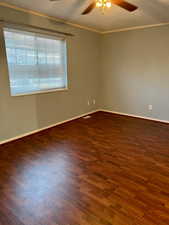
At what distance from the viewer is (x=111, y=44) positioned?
15.8 feet

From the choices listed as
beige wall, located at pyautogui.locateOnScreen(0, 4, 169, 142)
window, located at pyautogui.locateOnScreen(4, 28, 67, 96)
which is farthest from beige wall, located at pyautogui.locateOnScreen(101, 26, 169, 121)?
window, located at pyautogui.locateOnScreen(4, 28, 67, 96)

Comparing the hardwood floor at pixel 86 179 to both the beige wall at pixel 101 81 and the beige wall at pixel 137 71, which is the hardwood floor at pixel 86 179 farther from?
the beige wall at pixel 137 71

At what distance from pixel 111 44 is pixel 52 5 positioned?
7.82 ft

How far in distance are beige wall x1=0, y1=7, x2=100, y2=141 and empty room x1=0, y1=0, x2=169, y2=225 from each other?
0.02 m

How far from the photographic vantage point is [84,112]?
486cm

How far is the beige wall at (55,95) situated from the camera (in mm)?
3062

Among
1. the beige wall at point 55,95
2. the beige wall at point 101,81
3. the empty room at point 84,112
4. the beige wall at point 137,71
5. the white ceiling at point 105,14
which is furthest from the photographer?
the beige wall at point 137,71

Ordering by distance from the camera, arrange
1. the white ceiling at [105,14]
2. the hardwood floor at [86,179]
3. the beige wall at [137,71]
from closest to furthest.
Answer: the hardwood floor at [86,179] → the white ceiling at [105,14] → the beige wall at [137,71]

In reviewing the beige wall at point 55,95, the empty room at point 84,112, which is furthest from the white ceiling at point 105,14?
the beige wall at point 55,95

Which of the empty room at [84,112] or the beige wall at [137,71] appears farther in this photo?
the beige wall at [137,71]

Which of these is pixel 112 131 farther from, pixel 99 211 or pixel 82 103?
pixel 99 211

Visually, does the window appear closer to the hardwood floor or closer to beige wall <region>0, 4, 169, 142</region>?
beige wall <region>0, 4, 169, 142</region>

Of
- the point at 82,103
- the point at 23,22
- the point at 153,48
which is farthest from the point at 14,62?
the point at 153,48

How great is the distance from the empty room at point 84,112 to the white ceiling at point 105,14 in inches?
0.8
